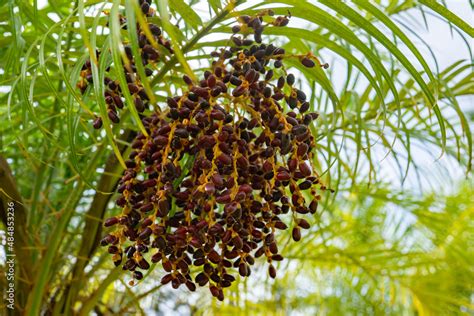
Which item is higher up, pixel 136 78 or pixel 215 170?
pixel 136 78

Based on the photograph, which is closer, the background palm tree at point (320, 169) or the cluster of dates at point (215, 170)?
the cluster of dates at point (215, 170)

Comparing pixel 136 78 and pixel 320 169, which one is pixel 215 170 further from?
pixel 320 169

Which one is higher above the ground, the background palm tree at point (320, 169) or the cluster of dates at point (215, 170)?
the background palm tree at point (320, 169)

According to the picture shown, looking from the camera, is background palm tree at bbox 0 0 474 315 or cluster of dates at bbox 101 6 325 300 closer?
cluster of dates at bbox 101 6 325 300

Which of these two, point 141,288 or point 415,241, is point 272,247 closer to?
point 141,288

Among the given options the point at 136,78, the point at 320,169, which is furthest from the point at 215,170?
the point at 320,169
